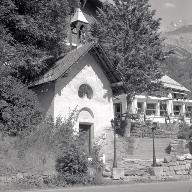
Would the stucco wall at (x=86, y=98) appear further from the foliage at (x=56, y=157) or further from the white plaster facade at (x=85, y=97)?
the foliage at (x=56, y=157)

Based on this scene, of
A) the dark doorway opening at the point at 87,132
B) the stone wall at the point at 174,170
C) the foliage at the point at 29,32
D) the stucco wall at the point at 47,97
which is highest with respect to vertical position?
the foliage at the point at 29,32

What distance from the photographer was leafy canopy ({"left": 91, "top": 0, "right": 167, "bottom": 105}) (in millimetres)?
27328

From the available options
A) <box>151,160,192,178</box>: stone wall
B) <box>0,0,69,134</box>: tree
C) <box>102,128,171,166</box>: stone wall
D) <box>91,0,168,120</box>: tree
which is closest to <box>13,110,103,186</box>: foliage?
<box>0,0,69,134</box>: tree

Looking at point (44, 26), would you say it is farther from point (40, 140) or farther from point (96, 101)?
point (40, 140)

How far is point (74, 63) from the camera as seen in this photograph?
23.8 m

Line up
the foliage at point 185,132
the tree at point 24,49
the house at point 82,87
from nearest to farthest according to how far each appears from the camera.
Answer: the tree at point 24,49, the house at point 82,87, the foliage at point 185,132

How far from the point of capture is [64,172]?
17219 millimetres

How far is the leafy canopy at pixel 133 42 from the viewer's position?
27.3 meters

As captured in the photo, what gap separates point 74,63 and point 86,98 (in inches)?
106

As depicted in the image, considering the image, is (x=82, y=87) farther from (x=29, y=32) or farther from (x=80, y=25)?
(x=80, y=25)

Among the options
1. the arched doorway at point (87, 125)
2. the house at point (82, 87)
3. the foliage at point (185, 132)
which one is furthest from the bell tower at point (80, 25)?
the foliage at point (185, 132)

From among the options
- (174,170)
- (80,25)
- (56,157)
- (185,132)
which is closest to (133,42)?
(80,25)

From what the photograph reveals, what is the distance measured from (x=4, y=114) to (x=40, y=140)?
8.51 ft

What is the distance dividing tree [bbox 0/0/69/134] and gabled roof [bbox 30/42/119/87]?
0.77 meters
